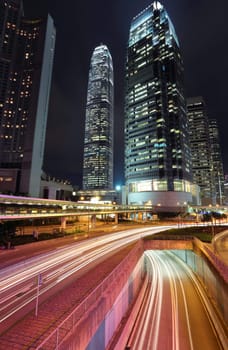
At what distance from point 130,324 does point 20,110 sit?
134714mm

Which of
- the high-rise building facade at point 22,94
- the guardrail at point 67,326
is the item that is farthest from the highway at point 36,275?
the high-rise building facade at point 22,94

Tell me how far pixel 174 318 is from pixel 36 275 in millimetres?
15180

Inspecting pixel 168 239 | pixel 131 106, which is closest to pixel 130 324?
pixel 168 239

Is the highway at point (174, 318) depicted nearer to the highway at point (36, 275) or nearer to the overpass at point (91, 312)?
the overpass at point (91, 312)

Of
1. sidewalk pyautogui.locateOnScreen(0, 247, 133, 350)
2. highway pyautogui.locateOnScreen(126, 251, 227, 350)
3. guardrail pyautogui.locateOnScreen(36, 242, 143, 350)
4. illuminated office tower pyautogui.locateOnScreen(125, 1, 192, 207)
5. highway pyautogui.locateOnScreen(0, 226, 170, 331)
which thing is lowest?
highway pyautogui.locateOnScreen(126, 251, 227, 350)

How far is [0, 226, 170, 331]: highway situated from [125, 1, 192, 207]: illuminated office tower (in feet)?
358

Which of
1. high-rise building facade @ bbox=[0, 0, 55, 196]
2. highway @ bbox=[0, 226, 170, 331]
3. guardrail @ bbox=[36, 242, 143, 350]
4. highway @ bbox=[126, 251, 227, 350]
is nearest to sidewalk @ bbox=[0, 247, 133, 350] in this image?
guardrail @ bbox=[36, 242, 143, 350]

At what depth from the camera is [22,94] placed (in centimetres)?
12350

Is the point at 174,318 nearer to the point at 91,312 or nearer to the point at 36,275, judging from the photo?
the point at 91,312

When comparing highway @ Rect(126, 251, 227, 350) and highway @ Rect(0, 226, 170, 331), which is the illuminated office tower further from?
highway @ Rect(0, 226, 170, 331)

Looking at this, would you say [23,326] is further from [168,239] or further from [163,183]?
[163,183]

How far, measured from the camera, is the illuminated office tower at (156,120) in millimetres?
129500

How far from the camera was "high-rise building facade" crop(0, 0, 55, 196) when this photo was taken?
103125 millimetres

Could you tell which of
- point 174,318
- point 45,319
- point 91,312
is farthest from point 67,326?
point 174,318
